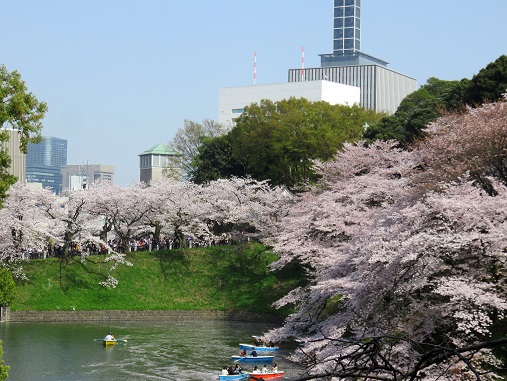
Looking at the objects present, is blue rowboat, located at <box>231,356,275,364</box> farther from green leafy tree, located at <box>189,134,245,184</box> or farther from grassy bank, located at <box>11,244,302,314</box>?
green leafy tree, located at <box>189,134,245,184</box>

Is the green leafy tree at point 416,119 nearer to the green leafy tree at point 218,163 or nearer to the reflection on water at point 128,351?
the reflection on water at point 128,351

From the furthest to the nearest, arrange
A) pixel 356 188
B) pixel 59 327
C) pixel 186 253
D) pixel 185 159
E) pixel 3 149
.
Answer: pixel 185 159
pixel 186 253
pixel 59 327
pixel 356 188
pixel 3 149

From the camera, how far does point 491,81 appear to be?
41.5m

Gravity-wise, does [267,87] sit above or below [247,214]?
above

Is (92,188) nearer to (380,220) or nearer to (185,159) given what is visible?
(185,159)

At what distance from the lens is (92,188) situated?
5744cm

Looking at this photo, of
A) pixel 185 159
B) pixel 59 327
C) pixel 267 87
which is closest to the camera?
pixel 59 327

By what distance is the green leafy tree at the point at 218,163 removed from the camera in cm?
6938

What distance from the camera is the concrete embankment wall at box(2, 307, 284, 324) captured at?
46.6m

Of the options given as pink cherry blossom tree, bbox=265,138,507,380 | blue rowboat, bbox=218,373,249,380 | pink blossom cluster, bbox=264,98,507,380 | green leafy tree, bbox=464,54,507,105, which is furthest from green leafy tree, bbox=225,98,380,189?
blue rowboat, bbox=218,373,249,380

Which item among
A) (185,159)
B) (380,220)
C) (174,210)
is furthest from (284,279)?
(185,159)

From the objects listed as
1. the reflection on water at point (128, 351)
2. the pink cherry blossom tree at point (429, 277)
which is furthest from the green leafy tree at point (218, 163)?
the pink cherry blossom tree at point (429, 277)

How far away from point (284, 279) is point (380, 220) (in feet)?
79.3

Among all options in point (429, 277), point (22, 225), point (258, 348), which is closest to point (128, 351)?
point (258, 348)
